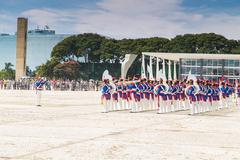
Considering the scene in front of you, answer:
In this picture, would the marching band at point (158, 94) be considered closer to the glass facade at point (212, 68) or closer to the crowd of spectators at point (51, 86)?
the crowd of spectators at point (51, 86)

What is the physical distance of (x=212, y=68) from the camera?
9462 centimetres

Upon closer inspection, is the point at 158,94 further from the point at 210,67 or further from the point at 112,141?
the point at 210,67

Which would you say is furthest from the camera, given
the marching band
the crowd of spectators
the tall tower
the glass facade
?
the tall tower

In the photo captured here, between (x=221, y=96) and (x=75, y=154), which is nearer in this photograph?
(x=75, y=154)

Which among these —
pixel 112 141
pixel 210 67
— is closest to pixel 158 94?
pixel 112 141

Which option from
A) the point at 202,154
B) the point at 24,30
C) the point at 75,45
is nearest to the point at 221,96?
the point at 202,154

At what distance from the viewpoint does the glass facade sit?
9312cm

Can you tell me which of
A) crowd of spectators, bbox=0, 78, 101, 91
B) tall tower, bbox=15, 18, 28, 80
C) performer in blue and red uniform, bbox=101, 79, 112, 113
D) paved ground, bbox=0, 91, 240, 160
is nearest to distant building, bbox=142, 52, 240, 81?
crowd of spectators, bbox=0, 78, 101, 91

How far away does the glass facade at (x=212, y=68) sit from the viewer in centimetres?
9312

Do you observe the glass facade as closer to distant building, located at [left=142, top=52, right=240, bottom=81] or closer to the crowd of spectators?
distant building, located at [left=142, top=52, right=240, bottom=81]

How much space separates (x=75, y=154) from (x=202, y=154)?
263cm

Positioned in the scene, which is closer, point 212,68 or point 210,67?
point 212,68

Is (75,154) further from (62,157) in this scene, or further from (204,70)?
(204,70)

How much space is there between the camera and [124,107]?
2800 centimetres
